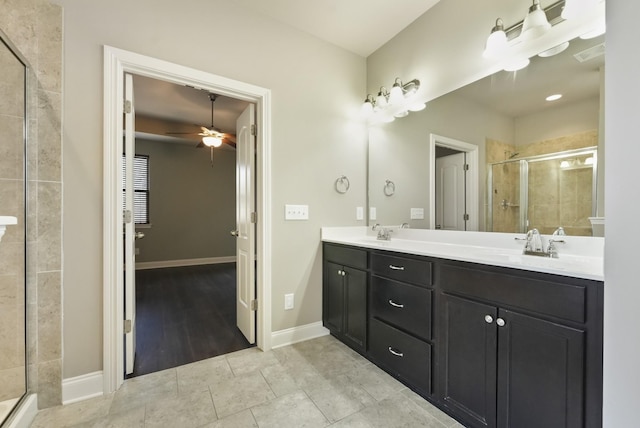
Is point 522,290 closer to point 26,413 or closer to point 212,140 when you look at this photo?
point 26,413

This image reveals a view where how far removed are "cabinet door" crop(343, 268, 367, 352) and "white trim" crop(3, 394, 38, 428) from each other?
6.22 ft

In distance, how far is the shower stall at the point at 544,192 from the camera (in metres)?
1.36

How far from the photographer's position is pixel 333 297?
7.55ft

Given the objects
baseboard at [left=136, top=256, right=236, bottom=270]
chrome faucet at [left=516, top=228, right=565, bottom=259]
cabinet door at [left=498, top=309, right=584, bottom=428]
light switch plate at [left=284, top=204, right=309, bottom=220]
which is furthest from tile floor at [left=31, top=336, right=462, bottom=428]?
baseboard at [left=136, top=256, right=236, bottom=270]

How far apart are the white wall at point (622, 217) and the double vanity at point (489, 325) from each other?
0.32 metres

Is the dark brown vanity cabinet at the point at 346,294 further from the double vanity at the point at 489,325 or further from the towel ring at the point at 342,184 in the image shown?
the towel ring at the point at 342,184

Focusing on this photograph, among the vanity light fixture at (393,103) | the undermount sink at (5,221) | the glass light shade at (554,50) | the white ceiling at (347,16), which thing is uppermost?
the white ceiling at (347,16)

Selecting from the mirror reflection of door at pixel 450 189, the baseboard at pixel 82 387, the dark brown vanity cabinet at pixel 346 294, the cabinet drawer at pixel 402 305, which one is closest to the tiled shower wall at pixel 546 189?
the mirror reflection of door at pixel 450 189

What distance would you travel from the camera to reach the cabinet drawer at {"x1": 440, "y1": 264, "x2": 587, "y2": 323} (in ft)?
3.14

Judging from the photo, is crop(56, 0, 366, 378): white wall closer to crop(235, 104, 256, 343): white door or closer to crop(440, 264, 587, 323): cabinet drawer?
crop(235, 104, 256, 343): white door

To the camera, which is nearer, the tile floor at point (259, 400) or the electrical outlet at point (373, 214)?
the tile floor at point (259, 400)

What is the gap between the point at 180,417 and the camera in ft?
4.65

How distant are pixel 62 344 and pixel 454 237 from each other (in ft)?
8.56

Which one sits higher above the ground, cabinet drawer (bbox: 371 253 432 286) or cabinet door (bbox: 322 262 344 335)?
cabinet drawer (bbox: 371 253 432 286)
